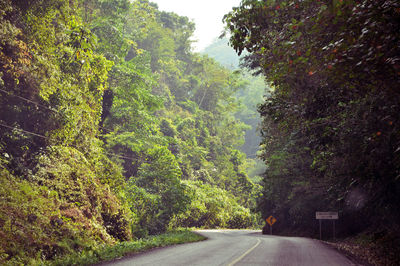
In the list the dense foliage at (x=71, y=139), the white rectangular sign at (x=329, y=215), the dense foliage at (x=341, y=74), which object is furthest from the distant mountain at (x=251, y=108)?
the dense foliage at (x=341, y=74)

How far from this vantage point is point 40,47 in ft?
59.6

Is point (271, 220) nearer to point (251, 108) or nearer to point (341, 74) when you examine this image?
point (341, 74)

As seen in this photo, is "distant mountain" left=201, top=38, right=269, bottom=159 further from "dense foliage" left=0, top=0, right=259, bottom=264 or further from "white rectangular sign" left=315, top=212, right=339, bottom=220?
"white rectangular sign" left=315, top=212, right=339, bottom=220

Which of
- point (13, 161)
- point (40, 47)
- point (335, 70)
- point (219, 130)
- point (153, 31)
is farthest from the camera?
point (219, 130)

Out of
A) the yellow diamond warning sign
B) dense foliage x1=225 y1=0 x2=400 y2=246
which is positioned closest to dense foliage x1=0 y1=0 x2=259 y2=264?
dense foliage x1=225 y1=0 x2=400 y2=246

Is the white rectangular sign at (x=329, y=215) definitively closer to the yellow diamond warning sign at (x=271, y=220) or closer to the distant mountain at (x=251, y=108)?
the yellow diamond warning sign at (x=271, y=220)

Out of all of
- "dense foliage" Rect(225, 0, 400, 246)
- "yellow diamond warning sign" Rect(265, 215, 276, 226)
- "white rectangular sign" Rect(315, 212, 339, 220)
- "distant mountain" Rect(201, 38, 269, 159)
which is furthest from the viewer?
"distant mountain" Rect(201, 38, 269, 159)

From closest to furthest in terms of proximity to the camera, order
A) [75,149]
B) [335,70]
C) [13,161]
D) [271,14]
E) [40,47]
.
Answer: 1. [335,70]
2. [271,14]
3. [13,161]
4. [40,47]
5. [75,149]

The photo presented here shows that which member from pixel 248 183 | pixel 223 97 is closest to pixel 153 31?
pixel 223 97

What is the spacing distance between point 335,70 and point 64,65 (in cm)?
1760

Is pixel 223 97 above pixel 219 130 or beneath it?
above

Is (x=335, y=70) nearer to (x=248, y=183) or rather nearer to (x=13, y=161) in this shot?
(x=13, y=161)

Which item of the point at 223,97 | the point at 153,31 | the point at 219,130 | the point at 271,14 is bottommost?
the point at 271,14

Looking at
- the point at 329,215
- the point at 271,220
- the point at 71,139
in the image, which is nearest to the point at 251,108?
the point at 271,220
